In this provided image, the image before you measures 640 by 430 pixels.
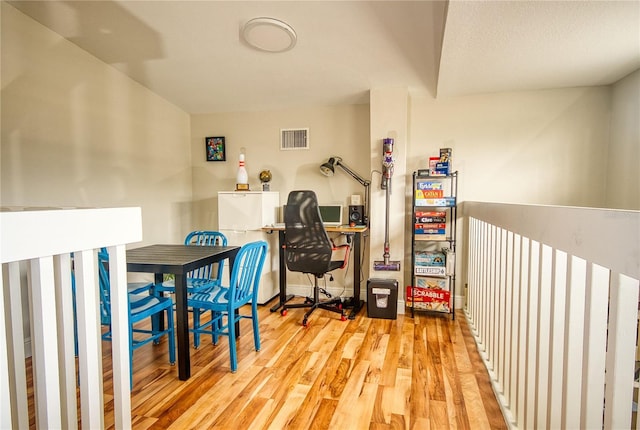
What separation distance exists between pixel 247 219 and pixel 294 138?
1.13 m

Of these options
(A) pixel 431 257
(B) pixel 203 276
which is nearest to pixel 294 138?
(B) pixel 203 276

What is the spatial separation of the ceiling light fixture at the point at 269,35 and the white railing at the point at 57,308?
1.89 meters

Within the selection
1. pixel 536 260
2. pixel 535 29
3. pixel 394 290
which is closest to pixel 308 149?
pixel 394 290

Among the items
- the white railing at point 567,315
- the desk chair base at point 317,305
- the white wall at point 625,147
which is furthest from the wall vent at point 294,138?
the white wall at point 625,147

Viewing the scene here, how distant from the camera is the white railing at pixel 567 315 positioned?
731mm

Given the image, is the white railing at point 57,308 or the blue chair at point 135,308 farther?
the blue chair at point 135,308

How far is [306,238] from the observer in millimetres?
2900

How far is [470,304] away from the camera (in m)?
2.88

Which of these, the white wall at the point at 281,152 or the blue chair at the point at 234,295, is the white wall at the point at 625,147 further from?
the blue chair at the point at 234,295

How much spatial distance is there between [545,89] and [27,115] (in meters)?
4.34

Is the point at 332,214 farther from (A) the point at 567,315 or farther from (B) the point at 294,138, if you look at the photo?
(A) the point at 567,315

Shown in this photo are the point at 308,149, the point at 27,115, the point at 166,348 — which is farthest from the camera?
the point at 308,149

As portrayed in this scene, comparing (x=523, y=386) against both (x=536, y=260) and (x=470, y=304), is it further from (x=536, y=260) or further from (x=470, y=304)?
(x=470, y=304)

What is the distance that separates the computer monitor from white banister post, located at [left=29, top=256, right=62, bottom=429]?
2845mm
